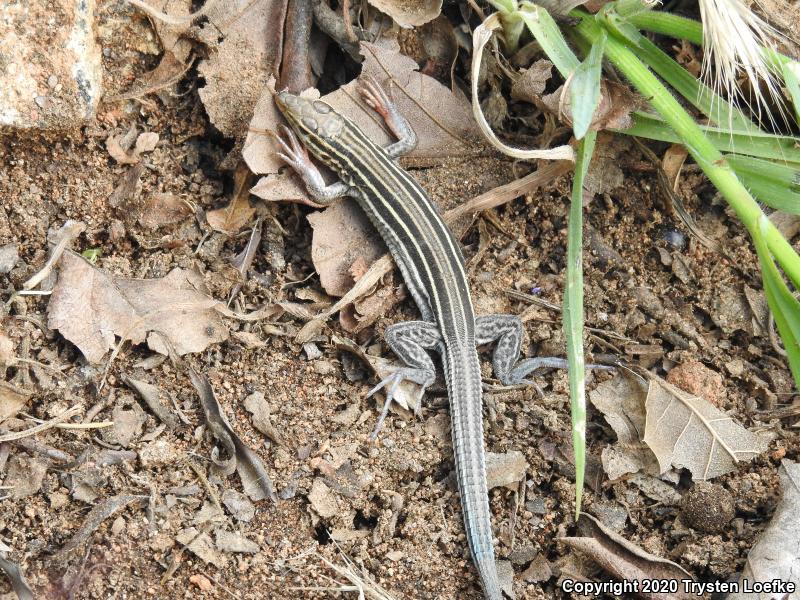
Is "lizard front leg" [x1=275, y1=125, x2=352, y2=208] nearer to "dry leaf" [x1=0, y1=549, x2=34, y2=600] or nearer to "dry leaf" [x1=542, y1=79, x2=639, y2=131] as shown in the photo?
"dry leaf" [x1=542, y1=79, x2=639, y2=131]

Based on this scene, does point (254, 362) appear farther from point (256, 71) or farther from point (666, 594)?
point (666, 594)

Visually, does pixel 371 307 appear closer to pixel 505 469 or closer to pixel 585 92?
pixel 505 469

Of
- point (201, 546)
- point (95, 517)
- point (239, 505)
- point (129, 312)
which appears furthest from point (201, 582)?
point (129, 312)

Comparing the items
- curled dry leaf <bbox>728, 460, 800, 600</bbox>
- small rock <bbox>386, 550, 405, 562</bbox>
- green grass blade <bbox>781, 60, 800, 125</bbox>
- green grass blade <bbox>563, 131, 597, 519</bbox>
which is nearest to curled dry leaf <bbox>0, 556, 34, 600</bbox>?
small rock <bbox>386, 550, 405, 562</bbox>

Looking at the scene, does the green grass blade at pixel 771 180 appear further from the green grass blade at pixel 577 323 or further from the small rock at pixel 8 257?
the small rock at pixel 8 257

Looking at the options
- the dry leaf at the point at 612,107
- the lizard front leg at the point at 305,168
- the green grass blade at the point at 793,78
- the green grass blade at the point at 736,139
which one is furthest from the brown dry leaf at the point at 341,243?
the green grass blade at the point at 793,78

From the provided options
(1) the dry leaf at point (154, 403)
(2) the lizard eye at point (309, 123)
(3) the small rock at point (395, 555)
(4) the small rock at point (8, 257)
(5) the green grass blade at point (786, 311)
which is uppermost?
(2) the lizard eye at point (309, 123)

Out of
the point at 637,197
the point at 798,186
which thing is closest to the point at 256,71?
the point at 637,197
